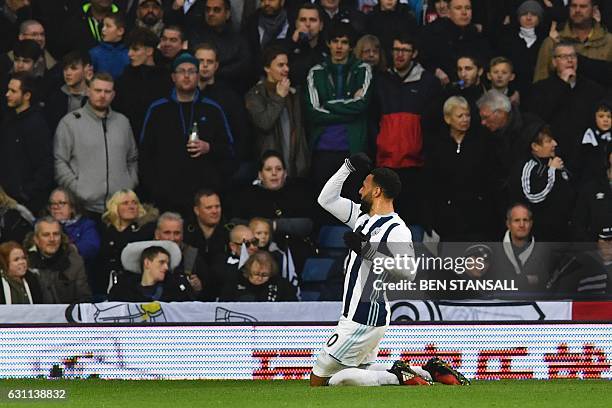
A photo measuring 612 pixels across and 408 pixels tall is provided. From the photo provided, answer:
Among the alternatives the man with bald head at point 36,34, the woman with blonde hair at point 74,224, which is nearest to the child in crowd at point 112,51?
the man with bald head at point 36,34

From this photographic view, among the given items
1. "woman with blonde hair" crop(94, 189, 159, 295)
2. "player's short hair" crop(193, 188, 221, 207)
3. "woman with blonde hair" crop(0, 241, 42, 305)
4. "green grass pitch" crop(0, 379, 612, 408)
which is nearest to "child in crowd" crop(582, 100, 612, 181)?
"green grass pitch" crop(0, 379, 612, 408)

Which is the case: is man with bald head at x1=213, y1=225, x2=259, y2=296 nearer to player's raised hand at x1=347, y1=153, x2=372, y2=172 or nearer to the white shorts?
the white shorts

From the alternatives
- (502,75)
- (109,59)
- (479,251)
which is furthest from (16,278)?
(502,75)

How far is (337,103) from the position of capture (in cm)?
1552

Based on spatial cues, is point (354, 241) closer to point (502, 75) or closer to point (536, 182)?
point (536, 182)

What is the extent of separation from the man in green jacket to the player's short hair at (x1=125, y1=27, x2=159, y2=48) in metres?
1.80

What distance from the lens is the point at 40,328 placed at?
12891 mm

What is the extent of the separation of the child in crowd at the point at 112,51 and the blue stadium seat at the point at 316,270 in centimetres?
317

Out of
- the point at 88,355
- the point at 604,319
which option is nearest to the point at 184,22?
the point at 88,355

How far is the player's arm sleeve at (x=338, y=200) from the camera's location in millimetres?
11711

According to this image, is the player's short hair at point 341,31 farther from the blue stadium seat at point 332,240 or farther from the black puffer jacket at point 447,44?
the blue stadium seat at point 332,240

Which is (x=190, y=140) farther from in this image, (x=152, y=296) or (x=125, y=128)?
(x=152, y=296)

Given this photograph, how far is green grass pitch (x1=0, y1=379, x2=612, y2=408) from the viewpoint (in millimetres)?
9812

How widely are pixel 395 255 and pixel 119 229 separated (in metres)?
4.78
